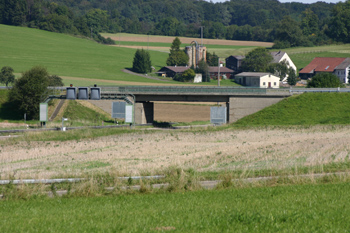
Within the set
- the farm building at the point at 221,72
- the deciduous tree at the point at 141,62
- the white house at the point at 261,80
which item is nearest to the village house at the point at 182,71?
the farm building at the point at 221,72

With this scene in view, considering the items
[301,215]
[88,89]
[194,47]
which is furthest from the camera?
[194,47]

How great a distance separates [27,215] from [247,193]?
805 cm

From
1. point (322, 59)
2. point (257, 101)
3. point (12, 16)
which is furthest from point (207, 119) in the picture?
point (12, 16)

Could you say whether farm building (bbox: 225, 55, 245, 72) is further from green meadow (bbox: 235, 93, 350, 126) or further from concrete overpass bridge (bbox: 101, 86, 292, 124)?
green meadow (bbox: 235, 93, 350, 126)

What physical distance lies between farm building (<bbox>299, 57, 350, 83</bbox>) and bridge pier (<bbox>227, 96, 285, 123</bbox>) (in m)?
72.0

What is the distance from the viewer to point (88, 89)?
73.8m

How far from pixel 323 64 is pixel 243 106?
86006 mm

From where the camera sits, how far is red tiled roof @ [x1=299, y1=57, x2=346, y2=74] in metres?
148

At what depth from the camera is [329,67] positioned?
149 meters

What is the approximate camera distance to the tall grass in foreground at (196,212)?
13586mm

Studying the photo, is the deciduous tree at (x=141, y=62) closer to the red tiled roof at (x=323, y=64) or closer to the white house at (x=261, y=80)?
the white house at (x=261, y=80)

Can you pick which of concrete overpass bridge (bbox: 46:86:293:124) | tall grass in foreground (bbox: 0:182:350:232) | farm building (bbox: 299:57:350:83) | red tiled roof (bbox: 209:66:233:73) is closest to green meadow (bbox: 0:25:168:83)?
red tiled roof (bbox: 209:66:233:73)

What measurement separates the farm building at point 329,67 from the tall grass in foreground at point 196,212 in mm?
128232

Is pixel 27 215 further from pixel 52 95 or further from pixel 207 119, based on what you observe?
pixel 207 119
